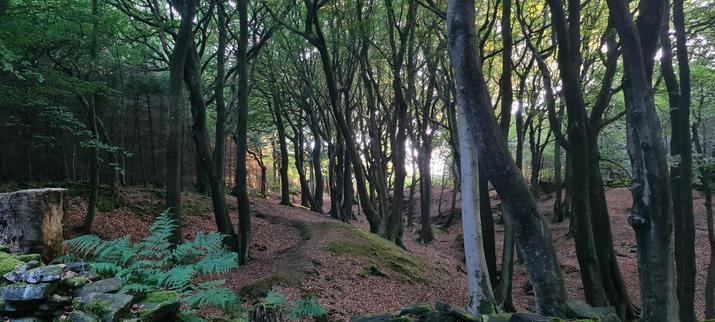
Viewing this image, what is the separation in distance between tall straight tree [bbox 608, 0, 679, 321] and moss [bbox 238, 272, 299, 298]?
4.86 m

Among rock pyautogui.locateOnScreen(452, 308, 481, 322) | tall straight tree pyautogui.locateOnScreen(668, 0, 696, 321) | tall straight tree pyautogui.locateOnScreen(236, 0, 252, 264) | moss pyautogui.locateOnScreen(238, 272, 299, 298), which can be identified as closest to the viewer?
rock pyautogui.locateOnScreen(452, 308, 481, 322)

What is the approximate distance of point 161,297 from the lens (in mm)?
3922

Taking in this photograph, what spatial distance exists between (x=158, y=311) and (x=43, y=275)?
1.26m

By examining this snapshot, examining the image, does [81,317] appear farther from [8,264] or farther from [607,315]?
[607,315]

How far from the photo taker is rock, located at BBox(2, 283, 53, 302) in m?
3.70

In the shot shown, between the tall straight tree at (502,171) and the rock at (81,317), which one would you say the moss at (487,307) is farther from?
the rock at (81,317)

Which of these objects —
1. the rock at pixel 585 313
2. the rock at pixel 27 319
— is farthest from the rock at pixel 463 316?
the rock at pixel 27 319

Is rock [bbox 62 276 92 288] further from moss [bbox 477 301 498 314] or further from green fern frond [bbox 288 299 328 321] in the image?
moss [bbox 477 301 498 314]

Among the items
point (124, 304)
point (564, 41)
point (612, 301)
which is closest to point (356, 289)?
point (612, 301)

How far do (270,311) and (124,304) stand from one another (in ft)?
4.81

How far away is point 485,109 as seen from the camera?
372cm

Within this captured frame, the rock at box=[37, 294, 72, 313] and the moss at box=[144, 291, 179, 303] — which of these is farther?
the moss at box=[144, 291, 179, 303]

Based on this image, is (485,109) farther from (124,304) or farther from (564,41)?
(124,304)

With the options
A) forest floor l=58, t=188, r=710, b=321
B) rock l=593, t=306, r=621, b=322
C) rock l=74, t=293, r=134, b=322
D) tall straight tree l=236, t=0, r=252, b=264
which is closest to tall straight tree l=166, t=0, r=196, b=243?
tall straight tree l=236, t=0, r=252, b=264
